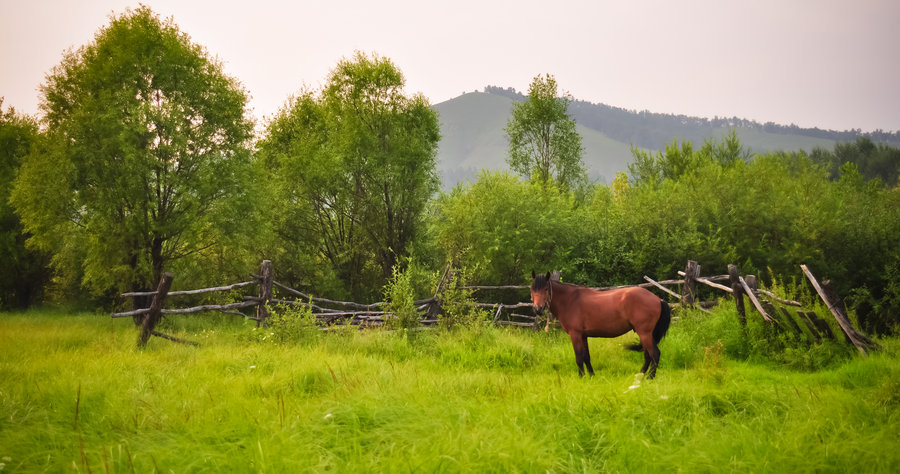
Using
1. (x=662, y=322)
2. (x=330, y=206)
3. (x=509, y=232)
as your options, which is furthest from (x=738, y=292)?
(x=330, y=206)

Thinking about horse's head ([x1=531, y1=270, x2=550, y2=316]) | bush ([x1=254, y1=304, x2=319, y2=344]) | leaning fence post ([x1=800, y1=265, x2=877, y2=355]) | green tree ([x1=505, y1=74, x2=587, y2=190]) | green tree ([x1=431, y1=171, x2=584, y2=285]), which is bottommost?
bush ([x1=254, y1=304, x2=319, y2=344])

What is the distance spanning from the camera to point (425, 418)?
355 centimetres

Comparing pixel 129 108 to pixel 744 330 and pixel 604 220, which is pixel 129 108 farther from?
pixel 744 330

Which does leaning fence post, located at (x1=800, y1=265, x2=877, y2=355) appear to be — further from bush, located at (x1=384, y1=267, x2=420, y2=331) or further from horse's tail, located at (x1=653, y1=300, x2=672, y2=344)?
bush, located at (x1=384, y1=267, x2=420, y2=331)

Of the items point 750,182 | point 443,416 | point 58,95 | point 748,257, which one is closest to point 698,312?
point 748,257

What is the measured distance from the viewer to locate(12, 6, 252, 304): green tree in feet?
40.1

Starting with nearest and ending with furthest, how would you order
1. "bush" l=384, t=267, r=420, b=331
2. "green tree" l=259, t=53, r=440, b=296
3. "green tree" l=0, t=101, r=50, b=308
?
1. "bush" l=384, t=267, r=420, b=331
2. "green tree" l=259, t=53, r=440, b=296
3. "green tree" l=0, t=101, r=50, b=308

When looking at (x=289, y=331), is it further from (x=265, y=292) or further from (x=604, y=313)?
(x=604, y=313)

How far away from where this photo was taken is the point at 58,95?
13312 millimetres

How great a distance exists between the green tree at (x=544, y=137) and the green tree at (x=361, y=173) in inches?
285

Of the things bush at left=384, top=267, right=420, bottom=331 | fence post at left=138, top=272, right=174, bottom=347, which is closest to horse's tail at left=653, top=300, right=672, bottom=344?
bush at left=384, top=267, right=420, bottom=331

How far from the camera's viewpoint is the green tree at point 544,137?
76.8 ft

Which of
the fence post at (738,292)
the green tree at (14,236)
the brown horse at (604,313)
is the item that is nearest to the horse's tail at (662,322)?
the brown horse at (604,313)

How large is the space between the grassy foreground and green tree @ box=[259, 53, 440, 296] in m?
11.1
